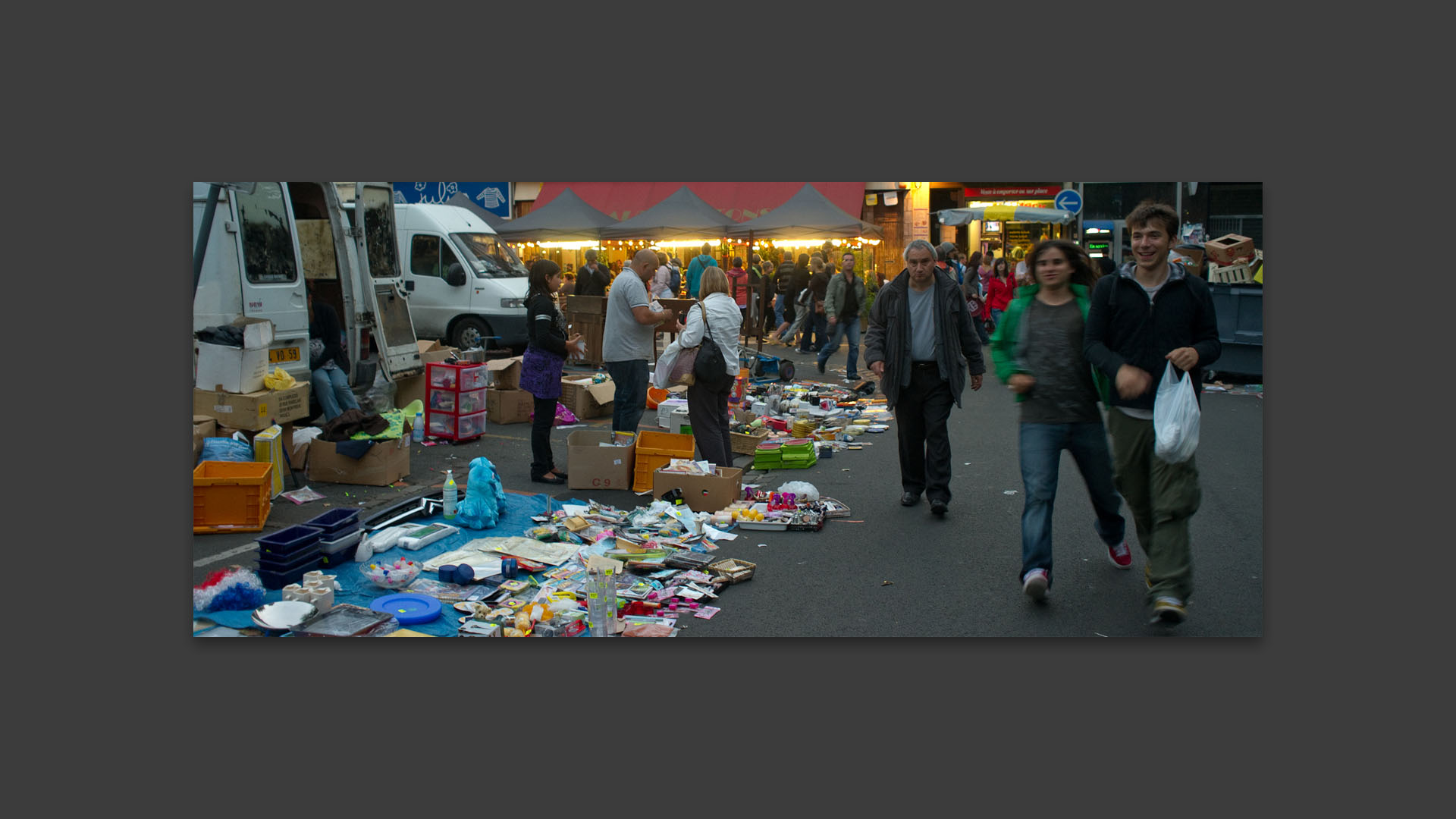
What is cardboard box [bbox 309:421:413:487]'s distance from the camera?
28.3 feet

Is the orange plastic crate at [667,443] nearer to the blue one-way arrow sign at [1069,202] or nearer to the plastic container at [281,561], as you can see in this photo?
the plastic container at [281,561]

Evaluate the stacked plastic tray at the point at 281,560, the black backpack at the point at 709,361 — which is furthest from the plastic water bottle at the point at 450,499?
the black backpack at the point at 709,361

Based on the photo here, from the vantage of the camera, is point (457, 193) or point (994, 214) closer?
point (994, 214)

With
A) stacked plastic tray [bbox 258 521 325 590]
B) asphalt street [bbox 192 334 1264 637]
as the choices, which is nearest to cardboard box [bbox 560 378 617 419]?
asphalt street [bbox 192 334 1264 637]

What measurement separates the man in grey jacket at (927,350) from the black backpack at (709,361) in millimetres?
1118

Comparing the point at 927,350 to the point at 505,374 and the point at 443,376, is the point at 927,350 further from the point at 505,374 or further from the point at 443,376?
the point at 505,374

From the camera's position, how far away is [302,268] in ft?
32.1

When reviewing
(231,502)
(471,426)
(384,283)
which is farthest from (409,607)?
(384,283)

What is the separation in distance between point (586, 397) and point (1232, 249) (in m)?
7.12

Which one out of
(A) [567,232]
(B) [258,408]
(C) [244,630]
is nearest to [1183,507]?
(C) [244,630]

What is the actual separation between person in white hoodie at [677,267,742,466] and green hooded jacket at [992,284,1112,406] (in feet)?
8.65

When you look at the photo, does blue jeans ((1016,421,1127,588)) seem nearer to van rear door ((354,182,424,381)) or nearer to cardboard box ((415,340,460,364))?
van rear door ((354,182,424,381))

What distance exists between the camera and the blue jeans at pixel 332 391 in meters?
9.75

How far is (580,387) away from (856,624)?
23.8ft
